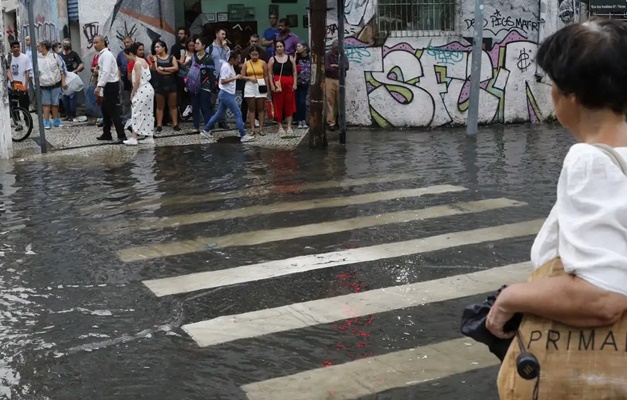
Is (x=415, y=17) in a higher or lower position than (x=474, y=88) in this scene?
higher

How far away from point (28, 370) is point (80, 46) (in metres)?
15.1

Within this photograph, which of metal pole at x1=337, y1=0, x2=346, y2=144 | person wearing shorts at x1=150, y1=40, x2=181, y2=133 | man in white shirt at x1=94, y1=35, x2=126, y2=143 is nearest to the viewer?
metal pole at x1=337, y1=0, x2=346, y2=144

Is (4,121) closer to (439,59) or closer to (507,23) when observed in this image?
(439,59)

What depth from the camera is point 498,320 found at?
7.07 ft

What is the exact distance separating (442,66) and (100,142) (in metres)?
6.95

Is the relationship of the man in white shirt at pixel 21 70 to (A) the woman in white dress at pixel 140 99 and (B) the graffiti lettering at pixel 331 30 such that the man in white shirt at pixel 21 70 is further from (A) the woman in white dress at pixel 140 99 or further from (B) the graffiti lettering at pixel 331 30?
(B) the graffiti lettering at pixel 331 30

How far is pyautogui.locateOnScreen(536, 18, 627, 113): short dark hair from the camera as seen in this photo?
200 cm

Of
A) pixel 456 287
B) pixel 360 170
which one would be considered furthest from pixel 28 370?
pixel 360 170

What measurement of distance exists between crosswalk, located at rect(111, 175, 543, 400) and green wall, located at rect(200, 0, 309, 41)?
34.1 feet

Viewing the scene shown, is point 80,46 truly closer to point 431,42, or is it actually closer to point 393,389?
point 431,42

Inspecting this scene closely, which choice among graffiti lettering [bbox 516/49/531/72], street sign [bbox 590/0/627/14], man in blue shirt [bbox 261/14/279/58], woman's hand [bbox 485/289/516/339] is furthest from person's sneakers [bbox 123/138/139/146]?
woman's hand [bbox 485/289/516/339]

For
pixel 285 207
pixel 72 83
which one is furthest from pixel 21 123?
pixel 285 207

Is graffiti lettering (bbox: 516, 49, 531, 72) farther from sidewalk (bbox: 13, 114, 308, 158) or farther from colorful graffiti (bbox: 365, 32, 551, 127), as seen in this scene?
sidewalk (bbox: 13, 114, 308, 158)

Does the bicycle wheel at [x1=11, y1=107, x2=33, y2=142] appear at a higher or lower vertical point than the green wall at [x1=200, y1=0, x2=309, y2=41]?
lower
